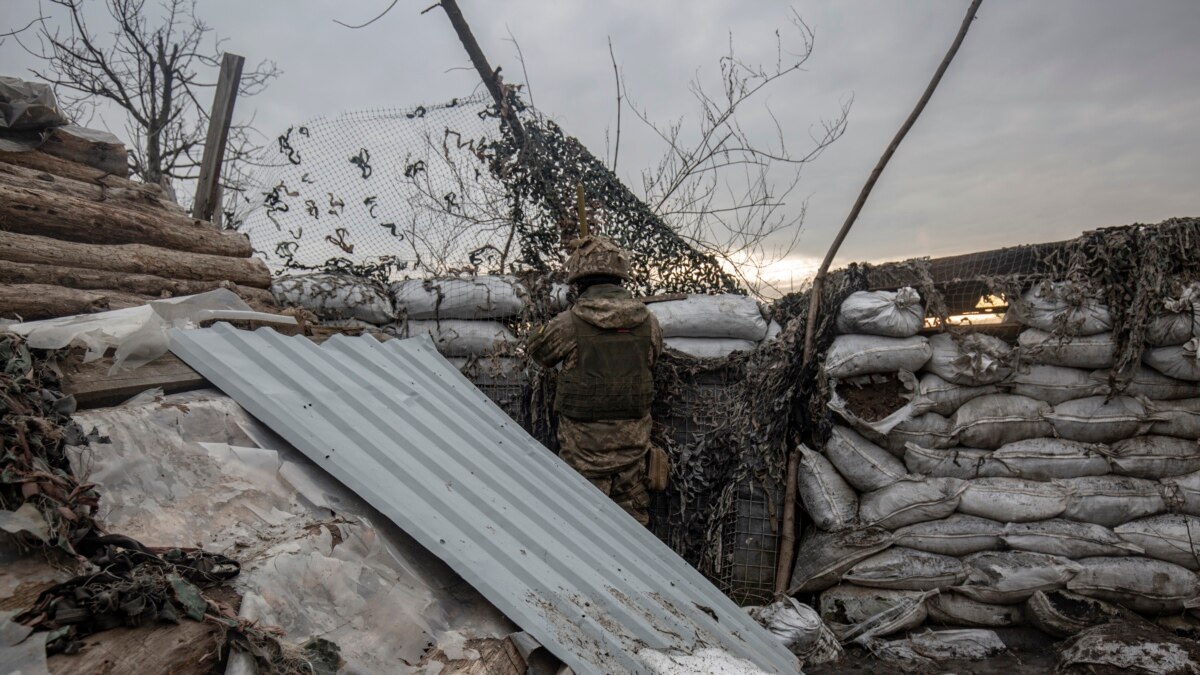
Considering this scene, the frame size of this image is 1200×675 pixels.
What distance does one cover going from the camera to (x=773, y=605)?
3951 millimetres

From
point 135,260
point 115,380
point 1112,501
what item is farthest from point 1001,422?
point 135,260

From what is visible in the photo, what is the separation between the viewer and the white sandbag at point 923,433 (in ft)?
13.2

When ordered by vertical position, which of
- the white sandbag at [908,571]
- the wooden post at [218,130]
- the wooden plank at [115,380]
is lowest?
the white sandbag at [908,571]

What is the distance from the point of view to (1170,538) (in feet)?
12.1

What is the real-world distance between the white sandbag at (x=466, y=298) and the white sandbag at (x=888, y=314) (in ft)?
7.17

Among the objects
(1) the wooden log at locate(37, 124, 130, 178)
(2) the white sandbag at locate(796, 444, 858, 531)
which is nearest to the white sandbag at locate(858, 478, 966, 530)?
(2) the white sandbag at locate(796, 444, 858, 531)

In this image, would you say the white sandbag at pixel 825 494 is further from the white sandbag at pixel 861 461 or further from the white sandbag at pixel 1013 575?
the white sandbag at pixel 1013 575

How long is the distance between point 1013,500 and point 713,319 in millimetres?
2007

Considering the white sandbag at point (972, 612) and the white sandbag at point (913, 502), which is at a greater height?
the white sandbag at point (913, 502)

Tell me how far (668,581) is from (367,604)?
1.39 meters

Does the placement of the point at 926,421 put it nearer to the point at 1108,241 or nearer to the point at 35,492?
the point at 1108,241

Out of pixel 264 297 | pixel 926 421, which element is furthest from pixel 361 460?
pixel 926 421

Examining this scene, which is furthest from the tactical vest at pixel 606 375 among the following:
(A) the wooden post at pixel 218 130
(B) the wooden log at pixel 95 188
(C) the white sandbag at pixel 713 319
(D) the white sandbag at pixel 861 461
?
(A) the wooden post at pixel 218 130

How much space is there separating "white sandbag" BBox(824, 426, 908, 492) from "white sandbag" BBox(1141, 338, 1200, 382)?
145cm
